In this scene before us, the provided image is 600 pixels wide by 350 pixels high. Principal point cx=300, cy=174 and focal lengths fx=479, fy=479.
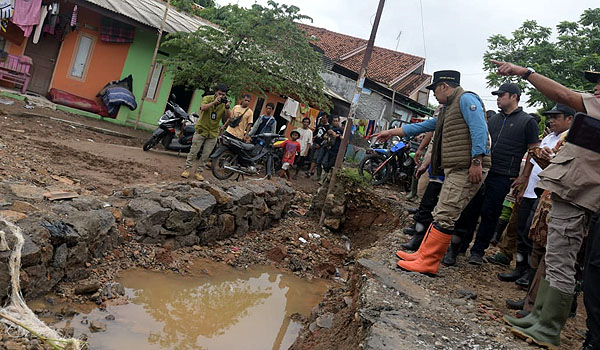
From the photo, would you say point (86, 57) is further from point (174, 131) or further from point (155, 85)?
point (174, 131)

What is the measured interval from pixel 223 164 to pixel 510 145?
17.8 ft

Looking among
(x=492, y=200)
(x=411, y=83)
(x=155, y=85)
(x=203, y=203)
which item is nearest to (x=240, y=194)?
(x=203, y=203)

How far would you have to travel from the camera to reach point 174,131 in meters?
9.65

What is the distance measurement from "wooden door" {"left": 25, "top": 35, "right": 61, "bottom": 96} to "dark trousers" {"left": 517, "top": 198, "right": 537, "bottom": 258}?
11656mm

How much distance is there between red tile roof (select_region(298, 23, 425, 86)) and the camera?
24.3 meters

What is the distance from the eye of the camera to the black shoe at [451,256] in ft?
14.7

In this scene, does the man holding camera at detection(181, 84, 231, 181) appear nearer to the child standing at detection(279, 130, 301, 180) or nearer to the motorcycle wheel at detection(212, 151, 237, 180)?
the motorcycle wheel at detection(212, 151, 237, 180)

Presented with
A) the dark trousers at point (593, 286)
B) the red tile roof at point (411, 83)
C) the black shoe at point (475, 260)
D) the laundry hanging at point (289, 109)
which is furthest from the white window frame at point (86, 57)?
the red tile roof at point (411, 83)

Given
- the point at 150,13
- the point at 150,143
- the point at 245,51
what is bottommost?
the point at 150,143

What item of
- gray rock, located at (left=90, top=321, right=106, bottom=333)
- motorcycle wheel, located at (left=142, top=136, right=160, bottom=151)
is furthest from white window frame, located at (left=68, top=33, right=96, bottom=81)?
gray rock, located at (left=90, top=321, right=106, bottom=333)

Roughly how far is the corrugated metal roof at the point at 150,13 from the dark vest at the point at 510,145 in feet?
32.3

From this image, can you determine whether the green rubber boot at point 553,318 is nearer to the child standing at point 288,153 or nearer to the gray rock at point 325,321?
the gray rock at point 325,321

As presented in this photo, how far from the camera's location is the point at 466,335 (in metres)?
2.83

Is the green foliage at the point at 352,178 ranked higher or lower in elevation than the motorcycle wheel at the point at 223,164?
higher
